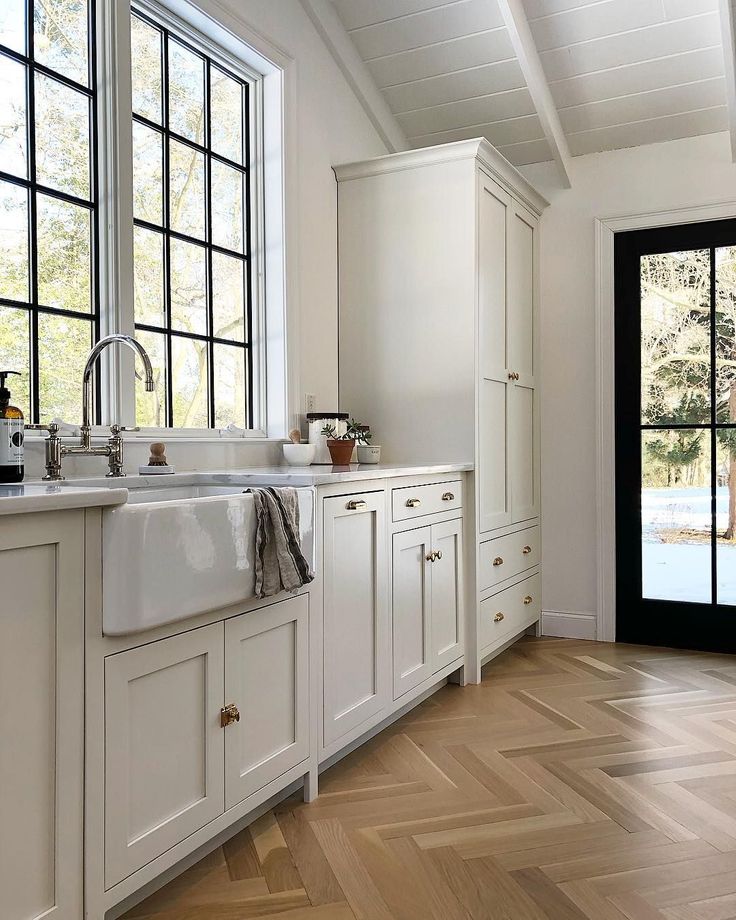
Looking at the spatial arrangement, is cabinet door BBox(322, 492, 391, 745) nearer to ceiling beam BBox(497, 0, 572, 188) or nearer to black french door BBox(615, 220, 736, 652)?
black french door BBox(615, 220, 736, 652)

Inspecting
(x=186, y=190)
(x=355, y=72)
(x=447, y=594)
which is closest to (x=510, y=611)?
(x=447, y=594)

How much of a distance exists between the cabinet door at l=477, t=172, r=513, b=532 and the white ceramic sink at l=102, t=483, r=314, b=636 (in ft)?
5.37

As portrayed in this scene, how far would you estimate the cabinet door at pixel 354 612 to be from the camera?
2324mm

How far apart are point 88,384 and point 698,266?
9.40 ft

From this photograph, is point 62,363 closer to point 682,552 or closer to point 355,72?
point 355,72

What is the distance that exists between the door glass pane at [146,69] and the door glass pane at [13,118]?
0.45 meters

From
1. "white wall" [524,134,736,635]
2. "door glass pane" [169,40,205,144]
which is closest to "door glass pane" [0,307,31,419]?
"door glass pane" [169,40,205,144]

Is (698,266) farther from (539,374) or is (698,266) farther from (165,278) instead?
(165,278)

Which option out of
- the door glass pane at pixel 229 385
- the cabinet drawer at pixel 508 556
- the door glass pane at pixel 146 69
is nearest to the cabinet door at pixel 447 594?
the cabinet drawer at pixel 508 556

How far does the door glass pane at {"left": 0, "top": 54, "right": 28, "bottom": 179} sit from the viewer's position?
2.22 m

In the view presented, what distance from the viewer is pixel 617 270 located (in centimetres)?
393

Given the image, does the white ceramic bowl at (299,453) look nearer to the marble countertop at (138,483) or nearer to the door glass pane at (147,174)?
the marble countertop at (138,483)

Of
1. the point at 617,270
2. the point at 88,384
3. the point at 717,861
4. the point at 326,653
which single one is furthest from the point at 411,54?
the point at 717,861

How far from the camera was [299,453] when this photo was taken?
3033mm
